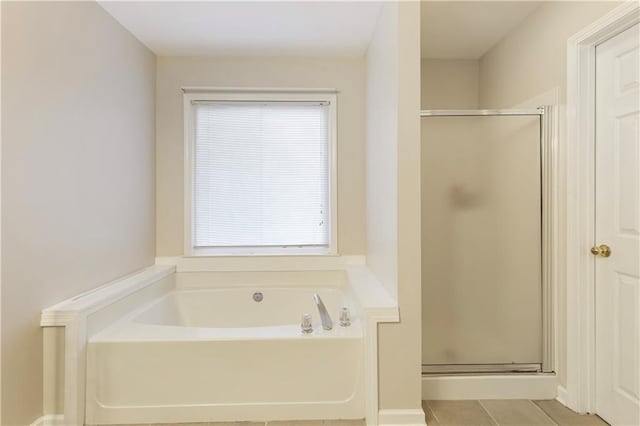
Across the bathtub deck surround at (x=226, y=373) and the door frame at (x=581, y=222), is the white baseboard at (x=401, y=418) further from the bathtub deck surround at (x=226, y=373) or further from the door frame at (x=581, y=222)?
the door frame at (x=581, y=222)

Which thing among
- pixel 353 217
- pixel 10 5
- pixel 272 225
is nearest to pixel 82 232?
pixel 10 5

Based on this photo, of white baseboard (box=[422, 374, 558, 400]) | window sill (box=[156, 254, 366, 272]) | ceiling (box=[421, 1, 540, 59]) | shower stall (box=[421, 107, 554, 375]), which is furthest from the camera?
window sill (box=[156, 254, 366, 272])

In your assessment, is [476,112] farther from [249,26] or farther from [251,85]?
[251,85]

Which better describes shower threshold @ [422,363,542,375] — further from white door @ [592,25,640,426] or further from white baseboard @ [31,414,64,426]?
white baseboard @ [31,414,64,426]

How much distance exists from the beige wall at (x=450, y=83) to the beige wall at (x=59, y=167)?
2292 mm

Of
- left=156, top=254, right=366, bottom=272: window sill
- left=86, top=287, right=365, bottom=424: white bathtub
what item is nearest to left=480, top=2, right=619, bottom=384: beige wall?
left=86, top=287, right=365, bottom=424: white bathtub

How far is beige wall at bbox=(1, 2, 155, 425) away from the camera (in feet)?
5.08

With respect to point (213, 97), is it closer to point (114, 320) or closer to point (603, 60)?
point (114, 320)

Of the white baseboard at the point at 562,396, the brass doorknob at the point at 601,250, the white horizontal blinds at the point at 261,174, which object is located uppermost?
the white horizontal blinds at the point at 261,174

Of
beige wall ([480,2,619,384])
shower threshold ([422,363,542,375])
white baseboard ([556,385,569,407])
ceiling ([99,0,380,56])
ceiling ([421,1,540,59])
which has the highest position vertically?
ceiling ([421,1,540,59])

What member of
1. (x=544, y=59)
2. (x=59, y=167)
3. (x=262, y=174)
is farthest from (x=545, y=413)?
(x=59, y=167)

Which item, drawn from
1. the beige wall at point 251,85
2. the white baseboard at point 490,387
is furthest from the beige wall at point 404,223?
the beige wall at point 251,85

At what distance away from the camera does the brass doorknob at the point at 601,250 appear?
1801mm

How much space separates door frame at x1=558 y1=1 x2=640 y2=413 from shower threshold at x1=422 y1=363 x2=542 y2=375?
21 cm
